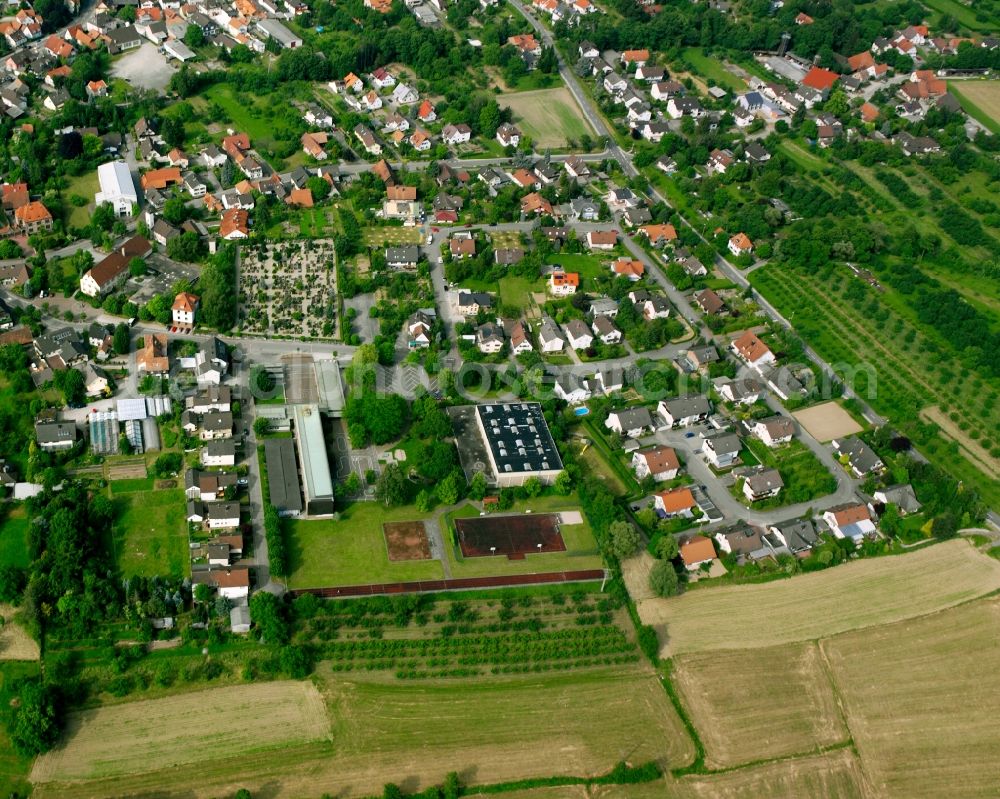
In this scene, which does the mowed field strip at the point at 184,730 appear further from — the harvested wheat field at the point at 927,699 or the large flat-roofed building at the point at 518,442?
the harvested wheat field at the point at 927,699

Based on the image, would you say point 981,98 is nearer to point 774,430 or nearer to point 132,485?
point 774,430

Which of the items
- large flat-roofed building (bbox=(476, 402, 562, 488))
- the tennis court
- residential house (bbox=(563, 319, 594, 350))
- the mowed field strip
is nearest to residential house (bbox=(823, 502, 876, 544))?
the tennis court

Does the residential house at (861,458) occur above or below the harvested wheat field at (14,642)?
above

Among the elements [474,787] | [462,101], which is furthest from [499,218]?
[474,787]

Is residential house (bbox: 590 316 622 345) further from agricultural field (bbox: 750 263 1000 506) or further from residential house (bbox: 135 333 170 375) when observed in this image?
residential house (bbox: 135 333 170 375)

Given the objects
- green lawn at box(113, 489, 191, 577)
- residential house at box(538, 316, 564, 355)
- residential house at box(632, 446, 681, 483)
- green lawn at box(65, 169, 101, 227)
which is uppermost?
residential house at box(632, 446, 681, 483)

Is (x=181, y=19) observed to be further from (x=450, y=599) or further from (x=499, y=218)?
(x=450, y=599)

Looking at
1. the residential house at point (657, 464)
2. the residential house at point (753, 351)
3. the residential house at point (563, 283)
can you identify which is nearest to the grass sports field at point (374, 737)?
the residential house at point (657, 464)
